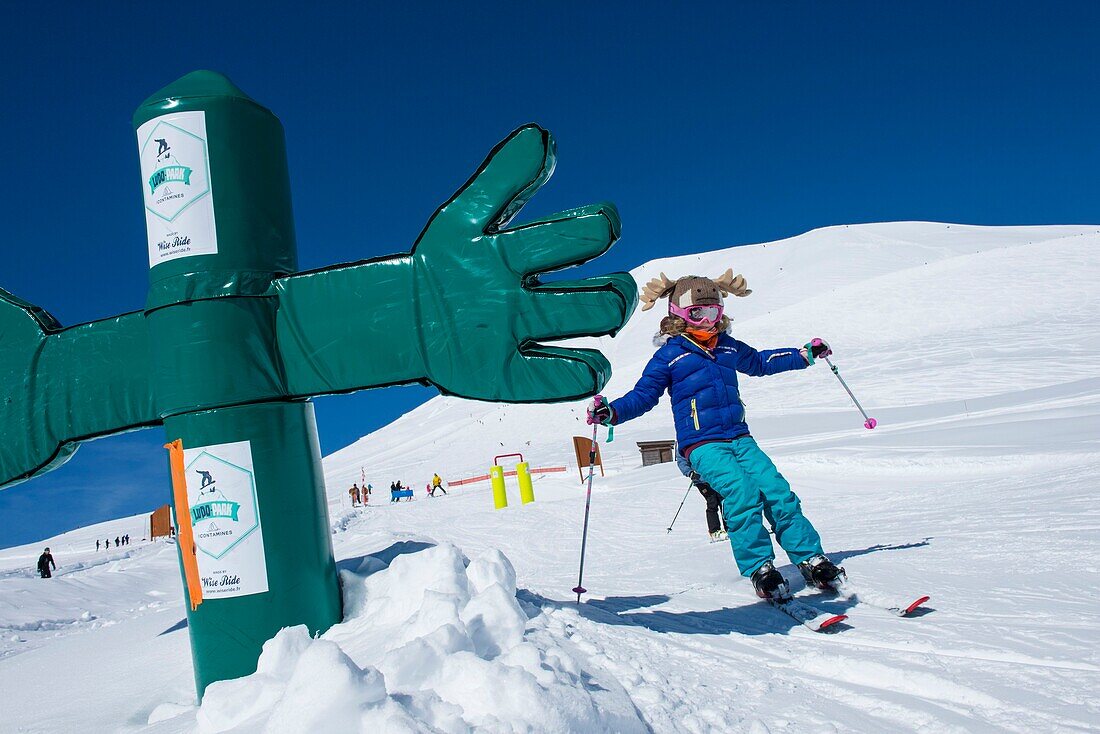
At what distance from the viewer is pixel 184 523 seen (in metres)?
2.82

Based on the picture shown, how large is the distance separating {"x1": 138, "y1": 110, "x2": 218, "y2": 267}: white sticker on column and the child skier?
6.40 feet

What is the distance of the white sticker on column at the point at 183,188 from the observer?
281cm

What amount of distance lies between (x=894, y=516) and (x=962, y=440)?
4725mm

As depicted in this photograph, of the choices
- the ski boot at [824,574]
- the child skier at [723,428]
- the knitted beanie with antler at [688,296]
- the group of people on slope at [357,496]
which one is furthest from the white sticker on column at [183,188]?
the group of people on slope at [357,496]

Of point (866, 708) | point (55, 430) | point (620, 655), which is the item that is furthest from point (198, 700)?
point (866, 708)

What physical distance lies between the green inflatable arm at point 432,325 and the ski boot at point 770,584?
1.64m

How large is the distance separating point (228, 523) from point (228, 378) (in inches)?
21.5

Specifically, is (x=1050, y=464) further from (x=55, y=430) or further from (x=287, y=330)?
(x=55, y=430)

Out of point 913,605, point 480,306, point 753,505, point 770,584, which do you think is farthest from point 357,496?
point 480,306

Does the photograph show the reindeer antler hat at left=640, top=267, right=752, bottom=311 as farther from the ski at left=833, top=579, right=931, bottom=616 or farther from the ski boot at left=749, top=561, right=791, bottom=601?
A: the ski at left=833, top=579, right=931, bottom=616

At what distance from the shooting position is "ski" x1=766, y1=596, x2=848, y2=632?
10.7 feet

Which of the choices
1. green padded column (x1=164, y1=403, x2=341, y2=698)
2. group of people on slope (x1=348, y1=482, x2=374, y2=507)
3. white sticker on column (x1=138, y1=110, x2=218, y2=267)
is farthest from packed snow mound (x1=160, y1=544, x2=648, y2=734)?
group of people on slope (x1=348, y1=482, x2=374, y2=507)

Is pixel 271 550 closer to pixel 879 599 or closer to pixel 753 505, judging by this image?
pixel 753 505

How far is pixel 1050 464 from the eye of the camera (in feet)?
24.6
